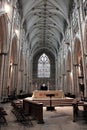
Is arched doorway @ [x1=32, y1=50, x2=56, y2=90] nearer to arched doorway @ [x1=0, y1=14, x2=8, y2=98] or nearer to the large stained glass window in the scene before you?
the large stained glass window

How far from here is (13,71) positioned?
21.9 m

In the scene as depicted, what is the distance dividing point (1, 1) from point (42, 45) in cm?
3146

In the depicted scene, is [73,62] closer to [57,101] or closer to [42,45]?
[57,101]

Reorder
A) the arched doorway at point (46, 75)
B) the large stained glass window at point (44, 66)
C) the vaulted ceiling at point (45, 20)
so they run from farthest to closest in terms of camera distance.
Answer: the large stained glass window at point (44, 66)
the arched doorway at point (46, 75)
the vaulted ceiling at point (45, 20)

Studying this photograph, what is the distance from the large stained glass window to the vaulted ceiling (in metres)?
3.77

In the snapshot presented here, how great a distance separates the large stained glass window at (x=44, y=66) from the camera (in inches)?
1826

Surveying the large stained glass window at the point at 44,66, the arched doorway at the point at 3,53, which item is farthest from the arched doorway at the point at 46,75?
the arched doorway at the point at 3,53

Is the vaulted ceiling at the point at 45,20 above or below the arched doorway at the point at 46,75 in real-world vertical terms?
above

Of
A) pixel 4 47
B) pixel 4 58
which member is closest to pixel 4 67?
pixel 4 58

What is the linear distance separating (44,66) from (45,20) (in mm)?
18574

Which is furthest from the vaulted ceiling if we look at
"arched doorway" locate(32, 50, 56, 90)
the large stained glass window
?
the large stained glass window

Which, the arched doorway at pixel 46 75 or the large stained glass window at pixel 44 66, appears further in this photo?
the large stained glass window at pixel 44 66

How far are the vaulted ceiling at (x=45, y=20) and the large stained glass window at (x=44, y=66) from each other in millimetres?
3769

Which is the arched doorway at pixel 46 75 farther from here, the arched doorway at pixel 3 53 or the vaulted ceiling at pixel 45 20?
the arched doorway at pixel 3 53
